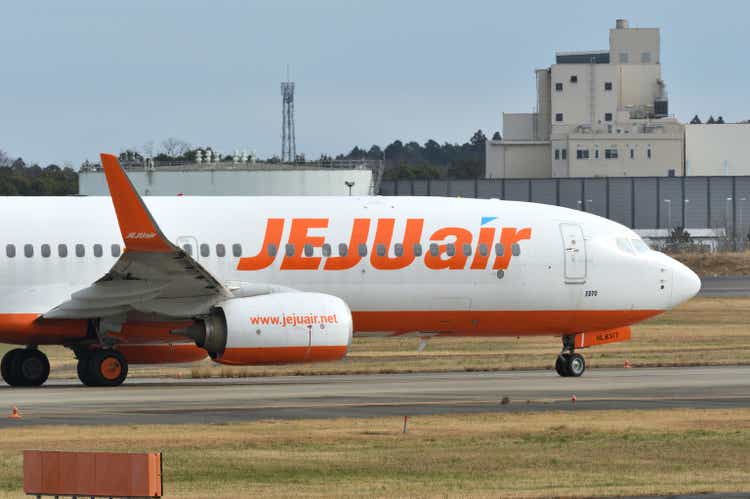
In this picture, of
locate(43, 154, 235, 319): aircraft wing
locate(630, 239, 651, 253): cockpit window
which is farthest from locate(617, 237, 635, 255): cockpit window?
locate(43, 154, 235, 319): aircraft wing

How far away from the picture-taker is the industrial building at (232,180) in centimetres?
8906

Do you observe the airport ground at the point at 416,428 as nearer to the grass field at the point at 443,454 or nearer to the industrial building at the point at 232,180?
the grass field at the point at 443,454

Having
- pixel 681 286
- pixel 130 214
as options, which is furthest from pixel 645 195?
pixel 130 214

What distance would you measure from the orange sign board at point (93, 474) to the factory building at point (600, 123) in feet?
435

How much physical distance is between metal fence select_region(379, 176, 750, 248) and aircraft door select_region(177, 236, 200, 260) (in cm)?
9786

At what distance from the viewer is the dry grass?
328 feet

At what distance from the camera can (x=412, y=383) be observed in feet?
107

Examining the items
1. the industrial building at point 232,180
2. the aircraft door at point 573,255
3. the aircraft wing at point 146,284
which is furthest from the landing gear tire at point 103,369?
the industrial building at point 232,180

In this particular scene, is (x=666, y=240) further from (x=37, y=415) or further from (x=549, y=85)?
(x=37, y=415)

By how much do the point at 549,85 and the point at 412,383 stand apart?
124971 millimetres

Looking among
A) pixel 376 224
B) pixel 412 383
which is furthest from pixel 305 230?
pixel 412 383

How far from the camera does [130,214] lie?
2975cm

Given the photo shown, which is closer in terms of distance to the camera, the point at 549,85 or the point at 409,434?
the point at 409,434

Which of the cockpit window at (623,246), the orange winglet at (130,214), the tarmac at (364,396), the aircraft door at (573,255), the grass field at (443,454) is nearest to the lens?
the grass field at (443,454)
